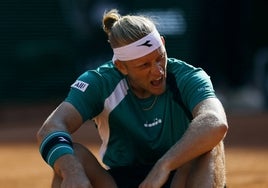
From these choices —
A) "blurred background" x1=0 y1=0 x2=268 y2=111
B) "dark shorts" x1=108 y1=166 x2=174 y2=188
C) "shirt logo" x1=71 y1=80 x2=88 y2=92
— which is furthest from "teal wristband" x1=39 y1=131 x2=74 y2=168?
"blurred background" x1=0 y1=0 x2=268 y2=111

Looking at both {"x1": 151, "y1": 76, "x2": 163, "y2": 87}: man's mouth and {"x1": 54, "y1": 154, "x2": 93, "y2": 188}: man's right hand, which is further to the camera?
{"x1": 151, "y1": 76, "x2": 163, "y2": 87}: man's mouth

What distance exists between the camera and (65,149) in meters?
5.22

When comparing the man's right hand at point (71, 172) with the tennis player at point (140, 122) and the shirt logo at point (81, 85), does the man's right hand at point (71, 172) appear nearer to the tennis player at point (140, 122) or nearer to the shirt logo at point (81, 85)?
the tennis player at point (140, 122)

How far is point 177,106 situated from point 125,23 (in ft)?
2.02

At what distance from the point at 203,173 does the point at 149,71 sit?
2.35ft

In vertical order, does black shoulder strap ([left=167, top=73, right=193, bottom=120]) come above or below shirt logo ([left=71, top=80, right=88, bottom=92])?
below

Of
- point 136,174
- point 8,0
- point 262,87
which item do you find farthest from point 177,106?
point 8,0

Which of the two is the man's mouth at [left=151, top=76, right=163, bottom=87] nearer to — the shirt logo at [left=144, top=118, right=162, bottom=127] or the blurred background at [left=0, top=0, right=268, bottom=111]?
the shirt logo at [left=144, top=118, right=162, bottom=127]

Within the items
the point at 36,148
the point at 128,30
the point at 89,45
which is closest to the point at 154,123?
the point at 128,30

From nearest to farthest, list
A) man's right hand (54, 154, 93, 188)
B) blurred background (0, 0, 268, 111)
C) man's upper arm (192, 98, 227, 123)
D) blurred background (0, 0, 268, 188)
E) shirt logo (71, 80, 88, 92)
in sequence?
man's right hand (54, 154, 93, 188) → man's upper arm (192, 98, 227, 123) → shirt logo (71, 80, 88, 92) → blurred background (0, 0, 268, 188) → blurred background (0, 0, 268, 111)

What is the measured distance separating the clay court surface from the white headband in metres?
3.06

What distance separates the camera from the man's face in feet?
17.7

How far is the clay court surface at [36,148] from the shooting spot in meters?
9.02

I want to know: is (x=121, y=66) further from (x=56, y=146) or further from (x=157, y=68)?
(x=56, y=146)
